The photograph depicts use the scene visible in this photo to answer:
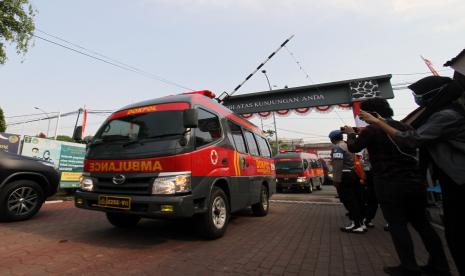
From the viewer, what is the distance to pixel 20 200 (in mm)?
5512

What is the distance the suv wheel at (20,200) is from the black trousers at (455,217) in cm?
667

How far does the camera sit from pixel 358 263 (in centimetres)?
353

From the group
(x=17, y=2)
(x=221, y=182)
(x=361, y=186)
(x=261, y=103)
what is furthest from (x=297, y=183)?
(x=17, y=2)

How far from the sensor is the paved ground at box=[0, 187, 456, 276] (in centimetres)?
322

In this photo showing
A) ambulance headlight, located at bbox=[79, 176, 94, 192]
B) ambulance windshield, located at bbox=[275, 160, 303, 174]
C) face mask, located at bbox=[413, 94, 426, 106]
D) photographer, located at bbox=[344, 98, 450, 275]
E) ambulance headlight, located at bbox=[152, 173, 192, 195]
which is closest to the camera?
face mask, located at bbox=[413, 94, 426, 106]

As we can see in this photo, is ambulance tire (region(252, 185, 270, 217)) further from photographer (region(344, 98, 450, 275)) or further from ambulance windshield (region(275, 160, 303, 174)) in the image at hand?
ambulance windshield (region(275, 160, 303, 174))

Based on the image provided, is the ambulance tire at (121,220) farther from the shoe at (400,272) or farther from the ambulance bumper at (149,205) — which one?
the shoe at (400,272)

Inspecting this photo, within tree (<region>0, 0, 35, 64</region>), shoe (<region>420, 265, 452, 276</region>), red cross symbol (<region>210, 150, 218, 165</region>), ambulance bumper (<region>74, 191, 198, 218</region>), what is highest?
tree (<region>0, 0, 35, 64</region>)

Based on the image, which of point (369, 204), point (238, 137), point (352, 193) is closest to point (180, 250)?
point (238, 137)

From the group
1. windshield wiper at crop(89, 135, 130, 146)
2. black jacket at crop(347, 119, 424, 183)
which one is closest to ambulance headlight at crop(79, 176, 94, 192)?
windshield wiper at crop(89, 135, 130, 146)

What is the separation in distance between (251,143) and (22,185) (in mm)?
4926

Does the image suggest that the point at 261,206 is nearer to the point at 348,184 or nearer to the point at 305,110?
the point at 348,184

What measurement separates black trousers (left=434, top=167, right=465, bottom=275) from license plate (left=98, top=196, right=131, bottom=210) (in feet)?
11.7

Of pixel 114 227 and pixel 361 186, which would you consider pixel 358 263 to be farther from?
pixel 114 227
